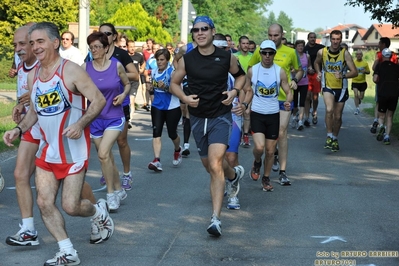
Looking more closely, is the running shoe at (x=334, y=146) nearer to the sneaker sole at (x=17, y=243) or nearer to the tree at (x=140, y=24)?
the sneaker sole at (x=17, y=243)

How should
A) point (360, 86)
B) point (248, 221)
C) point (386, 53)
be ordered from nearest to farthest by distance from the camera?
point (248, 221) → point (386, 53) → point (360, 86)

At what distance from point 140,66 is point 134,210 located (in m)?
12.8

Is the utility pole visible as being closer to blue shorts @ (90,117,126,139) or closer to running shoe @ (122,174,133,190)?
running shoe @ (122,174,133,190)

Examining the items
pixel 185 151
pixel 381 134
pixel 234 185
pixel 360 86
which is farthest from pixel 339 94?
pixel 360 86

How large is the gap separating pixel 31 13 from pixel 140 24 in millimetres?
13789

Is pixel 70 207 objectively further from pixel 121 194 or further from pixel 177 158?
pixel 177 158

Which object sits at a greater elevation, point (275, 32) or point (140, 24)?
point (275, 32)

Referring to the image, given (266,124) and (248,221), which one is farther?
(266,124)

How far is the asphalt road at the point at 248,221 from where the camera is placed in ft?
23.2

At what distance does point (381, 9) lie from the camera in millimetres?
16906

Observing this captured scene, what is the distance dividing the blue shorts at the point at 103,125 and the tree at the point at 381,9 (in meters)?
9.05

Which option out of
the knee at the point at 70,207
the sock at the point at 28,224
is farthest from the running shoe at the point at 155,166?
the knee at the point at 70,207

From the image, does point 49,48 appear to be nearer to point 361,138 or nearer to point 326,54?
point 326,54

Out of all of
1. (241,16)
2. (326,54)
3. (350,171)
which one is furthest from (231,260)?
(241,16)
